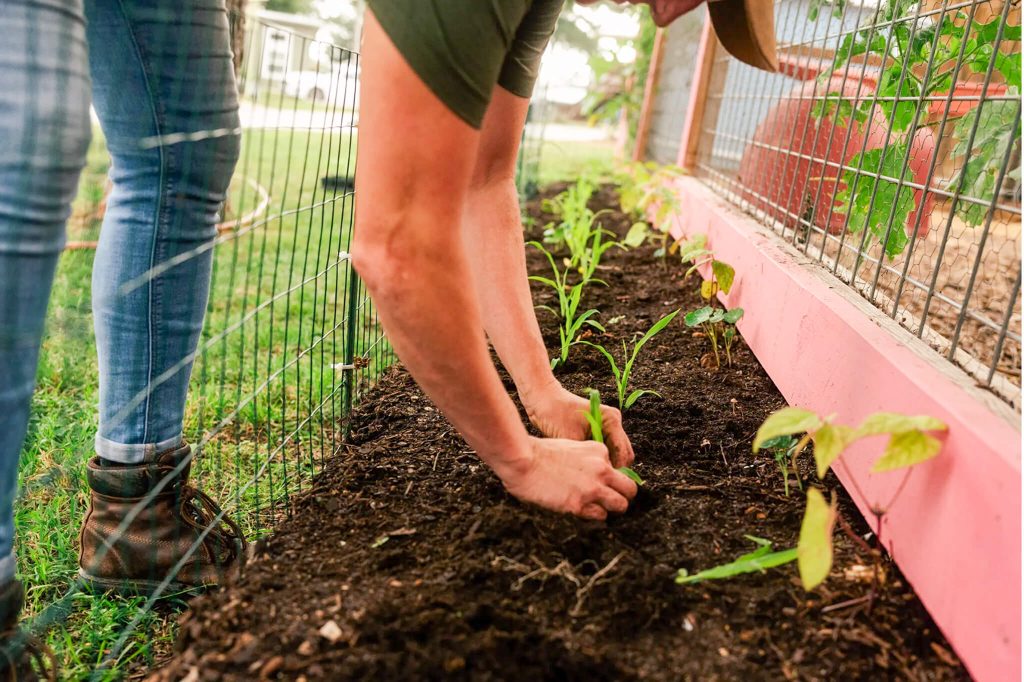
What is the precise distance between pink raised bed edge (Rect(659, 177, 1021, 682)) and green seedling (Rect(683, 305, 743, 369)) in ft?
0.60

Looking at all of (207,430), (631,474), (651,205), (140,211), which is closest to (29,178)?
(140,211)

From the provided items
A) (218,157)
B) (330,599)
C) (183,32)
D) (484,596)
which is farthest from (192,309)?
(484,596)

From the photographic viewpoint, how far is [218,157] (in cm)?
143

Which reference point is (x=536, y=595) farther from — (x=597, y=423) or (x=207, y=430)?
(x=207, y=430)

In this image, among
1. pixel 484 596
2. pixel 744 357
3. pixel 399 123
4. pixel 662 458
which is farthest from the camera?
pixel 744 357

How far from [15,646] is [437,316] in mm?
741

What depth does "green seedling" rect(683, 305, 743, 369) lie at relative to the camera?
2.09 meters

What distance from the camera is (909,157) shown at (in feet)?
5.53

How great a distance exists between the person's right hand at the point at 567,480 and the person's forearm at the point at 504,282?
23 centimetres

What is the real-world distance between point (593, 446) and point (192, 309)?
2.53 feet

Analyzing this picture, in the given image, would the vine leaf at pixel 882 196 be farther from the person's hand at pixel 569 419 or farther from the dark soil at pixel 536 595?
the person's hand at pixel 569 419

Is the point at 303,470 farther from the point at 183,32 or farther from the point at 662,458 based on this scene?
the point at 183,32

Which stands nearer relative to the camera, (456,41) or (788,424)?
(456,41)

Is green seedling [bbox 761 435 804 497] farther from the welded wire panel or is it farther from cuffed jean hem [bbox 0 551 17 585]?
cuffed jean hem [bbox 0 551 17 585]
